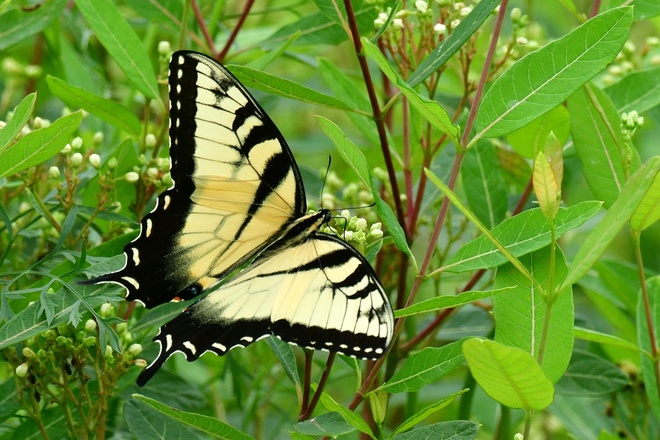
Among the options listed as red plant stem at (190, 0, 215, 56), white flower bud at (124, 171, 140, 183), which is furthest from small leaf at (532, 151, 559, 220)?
red plant stem at (190, 0, 215, 56)

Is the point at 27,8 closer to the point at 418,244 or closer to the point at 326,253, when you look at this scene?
the point at 326,253

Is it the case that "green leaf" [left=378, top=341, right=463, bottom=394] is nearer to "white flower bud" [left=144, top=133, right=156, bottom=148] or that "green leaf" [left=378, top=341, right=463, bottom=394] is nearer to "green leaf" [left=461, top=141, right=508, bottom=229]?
"green leaf" [left=461, top=141, right=508, bottom=229]

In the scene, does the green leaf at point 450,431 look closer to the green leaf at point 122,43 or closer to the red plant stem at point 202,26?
the green leaf at point 122,43

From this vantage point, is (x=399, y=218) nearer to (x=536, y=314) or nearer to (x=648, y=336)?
(x=536, y=314)

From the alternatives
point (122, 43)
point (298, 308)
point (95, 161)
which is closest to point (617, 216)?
point (298, 308)

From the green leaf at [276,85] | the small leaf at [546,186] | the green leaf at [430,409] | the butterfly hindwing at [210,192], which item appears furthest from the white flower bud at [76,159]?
the small leaf at [546,186]

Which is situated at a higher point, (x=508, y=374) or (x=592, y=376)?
(x=508, y=374)

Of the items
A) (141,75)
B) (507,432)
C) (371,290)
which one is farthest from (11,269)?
(507,432)

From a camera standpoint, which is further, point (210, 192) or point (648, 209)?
point (210, 192)
